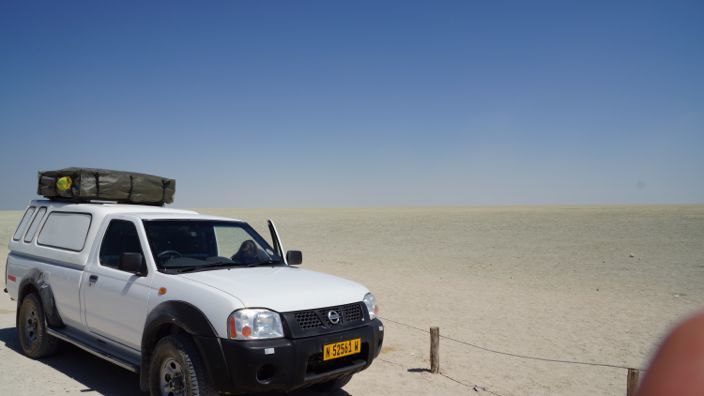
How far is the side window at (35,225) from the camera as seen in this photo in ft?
24.7

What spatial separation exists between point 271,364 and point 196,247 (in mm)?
2548

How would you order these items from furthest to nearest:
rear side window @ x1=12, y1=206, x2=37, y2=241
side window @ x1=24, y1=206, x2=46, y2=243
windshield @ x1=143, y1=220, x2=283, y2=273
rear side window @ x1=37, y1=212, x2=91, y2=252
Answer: rear side window @ x1=12, y1=206, x2=37, y2=241, side window @ x1=24, y1=206, x2=46, y2=243, rear side window @ x1=37, y1=212, x2=91, y2=252, windshield @ x1=143, y1=220, x2=283, y2=273

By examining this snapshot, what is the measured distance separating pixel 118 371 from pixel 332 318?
11.8 feet

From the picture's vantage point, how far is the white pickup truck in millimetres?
4508

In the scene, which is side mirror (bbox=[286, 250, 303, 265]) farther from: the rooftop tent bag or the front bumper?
the rooftop tent bag

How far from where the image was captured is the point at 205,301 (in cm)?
468

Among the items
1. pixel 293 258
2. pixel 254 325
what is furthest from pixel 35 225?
pixel 254 325

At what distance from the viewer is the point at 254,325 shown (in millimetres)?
4516

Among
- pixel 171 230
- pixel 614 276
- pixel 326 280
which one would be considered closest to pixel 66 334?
pixel 171 230

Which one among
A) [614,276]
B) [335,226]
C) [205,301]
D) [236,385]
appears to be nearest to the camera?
[236,385]

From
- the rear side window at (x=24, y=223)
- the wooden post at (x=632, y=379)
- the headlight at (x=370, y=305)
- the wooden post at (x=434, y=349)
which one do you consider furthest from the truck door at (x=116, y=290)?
the wooden post at (x=632, y=379)

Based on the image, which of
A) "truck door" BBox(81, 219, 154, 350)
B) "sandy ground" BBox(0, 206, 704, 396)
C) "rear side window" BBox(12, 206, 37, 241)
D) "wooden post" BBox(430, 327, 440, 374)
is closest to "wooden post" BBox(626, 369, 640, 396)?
"sandy ground" BBox(0, 206, 704, 396)

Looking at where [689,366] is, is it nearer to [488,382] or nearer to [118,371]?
[488,382]

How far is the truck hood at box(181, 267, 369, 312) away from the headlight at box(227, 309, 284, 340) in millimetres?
65
